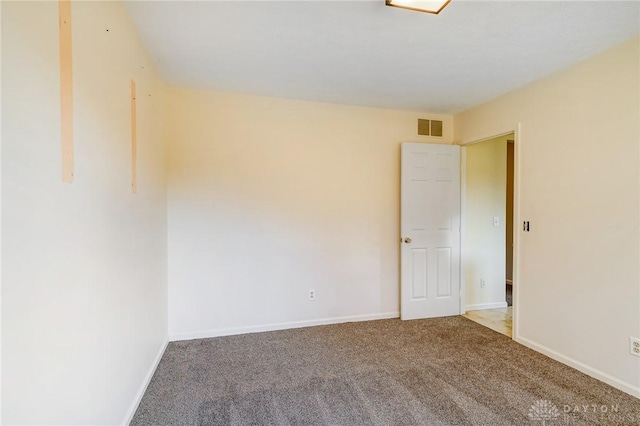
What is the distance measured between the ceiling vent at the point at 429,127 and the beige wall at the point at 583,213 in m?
0.87

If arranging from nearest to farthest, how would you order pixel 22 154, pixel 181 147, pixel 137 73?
pixel 22 154
pixel 137 73
pixel 181 147

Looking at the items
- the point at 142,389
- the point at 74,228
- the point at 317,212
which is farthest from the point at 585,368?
the point at 74,228

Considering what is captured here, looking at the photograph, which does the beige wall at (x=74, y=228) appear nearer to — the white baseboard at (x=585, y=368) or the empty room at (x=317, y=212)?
the empty room at (x=317, y=212)

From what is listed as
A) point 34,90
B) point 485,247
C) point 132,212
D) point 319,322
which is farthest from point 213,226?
point 485,247

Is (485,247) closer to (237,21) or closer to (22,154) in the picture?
(237,21)

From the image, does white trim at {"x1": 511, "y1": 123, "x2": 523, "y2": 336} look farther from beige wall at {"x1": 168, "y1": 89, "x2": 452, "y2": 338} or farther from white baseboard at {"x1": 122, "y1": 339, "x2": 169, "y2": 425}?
white baseboard at {"x1": 122, "y1": 339, "x2": 169, "y2": 425}

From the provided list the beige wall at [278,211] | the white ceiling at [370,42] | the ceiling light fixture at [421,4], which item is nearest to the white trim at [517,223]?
the white ceiling at [370,42]

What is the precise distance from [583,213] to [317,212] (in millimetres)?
2315

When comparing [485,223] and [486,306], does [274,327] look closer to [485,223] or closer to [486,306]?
[486,306]

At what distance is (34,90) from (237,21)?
51.1 inches

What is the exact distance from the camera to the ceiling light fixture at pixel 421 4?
5.11 feet

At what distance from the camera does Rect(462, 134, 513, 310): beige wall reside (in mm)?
3805

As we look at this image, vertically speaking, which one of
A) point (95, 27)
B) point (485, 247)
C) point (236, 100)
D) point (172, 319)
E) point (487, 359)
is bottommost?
point (487, 359)

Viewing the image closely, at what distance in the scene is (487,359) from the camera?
2504 mm
